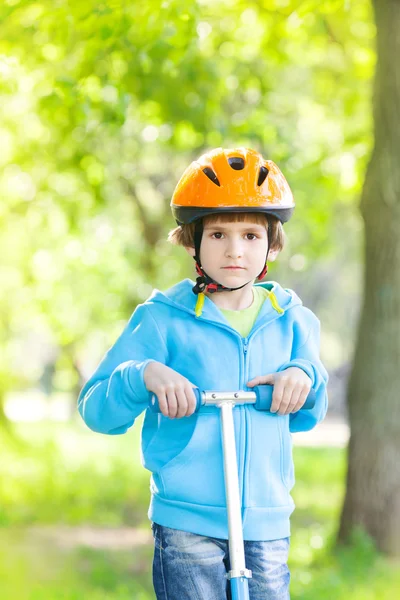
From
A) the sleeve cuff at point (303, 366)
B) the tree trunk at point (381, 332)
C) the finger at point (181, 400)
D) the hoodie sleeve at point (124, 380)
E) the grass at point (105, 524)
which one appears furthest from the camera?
the tree trunk at point (381, 332)

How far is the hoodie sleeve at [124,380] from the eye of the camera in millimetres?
2904

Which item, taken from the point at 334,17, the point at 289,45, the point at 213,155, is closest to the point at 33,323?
the point at 289,45

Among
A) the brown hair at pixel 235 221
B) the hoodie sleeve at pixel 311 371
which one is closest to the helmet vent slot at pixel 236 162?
the brown hair at pixel 235 221

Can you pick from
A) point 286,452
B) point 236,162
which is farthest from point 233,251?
point 286,452

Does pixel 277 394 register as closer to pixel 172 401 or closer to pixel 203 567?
pixel 172 401

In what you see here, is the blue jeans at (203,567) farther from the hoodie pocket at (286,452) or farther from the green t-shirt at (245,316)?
the green t-shirt at (245,316)

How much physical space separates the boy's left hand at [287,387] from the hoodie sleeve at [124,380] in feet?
1.12

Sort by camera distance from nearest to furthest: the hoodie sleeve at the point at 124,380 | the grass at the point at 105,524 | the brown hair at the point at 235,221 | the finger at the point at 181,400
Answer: the finger at the point at 181,400, the hoodie sleeve at the point at 124,380, the brown hair at the point at 235,221, the grass at the point at 105,524

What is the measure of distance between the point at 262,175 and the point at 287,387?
76 centimetres

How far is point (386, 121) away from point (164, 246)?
9130mm

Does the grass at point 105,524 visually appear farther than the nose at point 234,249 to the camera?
Yes

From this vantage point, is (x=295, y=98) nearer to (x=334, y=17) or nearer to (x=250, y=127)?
(x=334, y=17)

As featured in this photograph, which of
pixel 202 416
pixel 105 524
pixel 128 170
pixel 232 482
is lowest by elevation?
pixel 105 524

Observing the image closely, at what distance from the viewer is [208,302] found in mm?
3123
